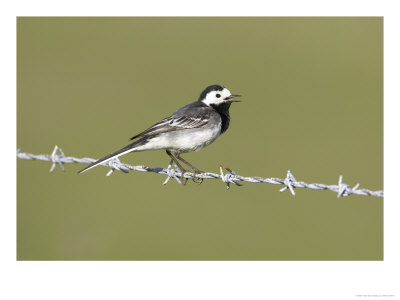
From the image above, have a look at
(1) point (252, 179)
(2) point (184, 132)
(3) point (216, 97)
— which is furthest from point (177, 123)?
(1) point (252, 179)

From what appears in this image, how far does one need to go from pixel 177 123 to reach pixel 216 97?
3.21 feet

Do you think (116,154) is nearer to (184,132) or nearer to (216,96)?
(184,132)

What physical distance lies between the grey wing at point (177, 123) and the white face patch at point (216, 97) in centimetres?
60

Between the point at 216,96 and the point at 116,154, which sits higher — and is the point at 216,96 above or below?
above

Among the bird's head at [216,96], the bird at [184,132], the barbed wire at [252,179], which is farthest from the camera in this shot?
the bird's head at [216,96]

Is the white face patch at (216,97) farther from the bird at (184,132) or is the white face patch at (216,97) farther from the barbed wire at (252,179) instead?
the barbed wire at (252,179)

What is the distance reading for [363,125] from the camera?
41.4 feet

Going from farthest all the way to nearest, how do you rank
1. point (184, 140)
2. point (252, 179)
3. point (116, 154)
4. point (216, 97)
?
1. point (216, 97)
2. point (184, 140)
3. point (116, 154)
4. point (252, 179)

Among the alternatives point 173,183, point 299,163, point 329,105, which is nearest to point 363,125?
point 329,105

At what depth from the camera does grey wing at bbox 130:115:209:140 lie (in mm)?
6070

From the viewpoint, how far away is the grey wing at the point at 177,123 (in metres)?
6.07

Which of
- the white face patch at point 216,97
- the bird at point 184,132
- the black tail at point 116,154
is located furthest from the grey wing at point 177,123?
the white face patch at point 216,97

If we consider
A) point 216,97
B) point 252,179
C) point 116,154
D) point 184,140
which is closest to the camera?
point 252,179

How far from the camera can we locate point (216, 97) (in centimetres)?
700
